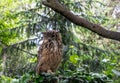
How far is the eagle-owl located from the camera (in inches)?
94.3

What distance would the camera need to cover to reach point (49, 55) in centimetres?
241

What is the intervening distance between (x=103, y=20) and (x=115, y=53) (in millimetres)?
917

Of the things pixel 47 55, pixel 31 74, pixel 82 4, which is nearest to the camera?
pixel 31 74

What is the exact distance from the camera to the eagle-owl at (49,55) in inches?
94.3

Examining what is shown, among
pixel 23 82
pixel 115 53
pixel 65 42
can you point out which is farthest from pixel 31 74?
pixel 115 53

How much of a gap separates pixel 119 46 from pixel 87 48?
86.3 inches

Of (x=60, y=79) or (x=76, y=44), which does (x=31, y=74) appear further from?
(x=76, y=44)

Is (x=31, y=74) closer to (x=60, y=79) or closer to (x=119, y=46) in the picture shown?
(x=60, y=79)

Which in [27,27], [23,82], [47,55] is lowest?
[23,82]

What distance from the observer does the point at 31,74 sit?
7.31ft

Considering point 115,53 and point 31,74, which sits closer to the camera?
point 31,74

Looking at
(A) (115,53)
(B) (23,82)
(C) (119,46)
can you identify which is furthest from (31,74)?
(C) (119,46)

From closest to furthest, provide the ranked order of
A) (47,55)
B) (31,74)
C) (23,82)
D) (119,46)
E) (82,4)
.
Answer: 1. (23,82)
2. (31,74)
3. (47,55)
4. (82,4)
5. (119,46)

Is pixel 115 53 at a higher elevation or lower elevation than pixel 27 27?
lower
